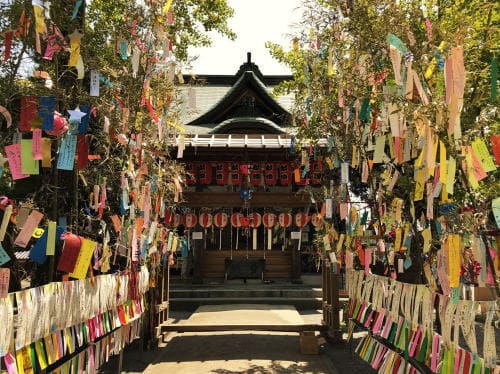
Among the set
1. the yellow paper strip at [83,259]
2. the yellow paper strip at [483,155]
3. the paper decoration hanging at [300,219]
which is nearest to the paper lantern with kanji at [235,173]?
the paper decoration hanging at [300,219]

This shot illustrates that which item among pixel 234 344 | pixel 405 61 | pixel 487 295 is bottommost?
pixel 234 344

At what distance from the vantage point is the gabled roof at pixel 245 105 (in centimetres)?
1816

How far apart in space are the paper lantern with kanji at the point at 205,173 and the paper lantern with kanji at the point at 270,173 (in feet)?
6.24

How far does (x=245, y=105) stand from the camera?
18547 millimetres

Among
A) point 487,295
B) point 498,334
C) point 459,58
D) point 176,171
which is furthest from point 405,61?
point 487,295

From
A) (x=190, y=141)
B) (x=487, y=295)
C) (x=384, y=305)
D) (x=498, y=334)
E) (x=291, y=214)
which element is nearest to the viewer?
(x=384, y=305)

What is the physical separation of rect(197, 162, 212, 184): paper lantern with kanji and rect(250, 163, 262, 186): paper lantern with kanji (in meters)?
1.44

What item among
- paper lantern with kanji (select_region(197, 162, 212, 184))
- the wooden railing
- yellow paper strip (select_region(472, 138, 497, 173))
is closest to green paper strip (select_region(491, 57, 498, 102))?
yellow paper strip (select_region(472, 138, 497, 173))

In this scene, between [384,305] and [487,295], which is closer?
[384,305]

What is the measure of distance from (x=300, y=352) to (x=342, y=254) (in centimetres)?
224

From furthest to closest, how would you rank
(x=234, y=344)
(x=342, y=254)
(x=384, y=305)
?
1. (x=234, y=344)
2. (x=342, y=254)
3. (x=384, y=305)

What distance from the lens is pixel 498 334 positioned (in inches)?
412

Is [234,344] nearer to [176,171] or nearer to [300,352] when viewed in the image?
[300,352]

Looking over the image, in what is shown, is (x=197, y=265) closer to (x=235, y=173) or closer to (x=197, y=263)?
(x=197, y=263)
